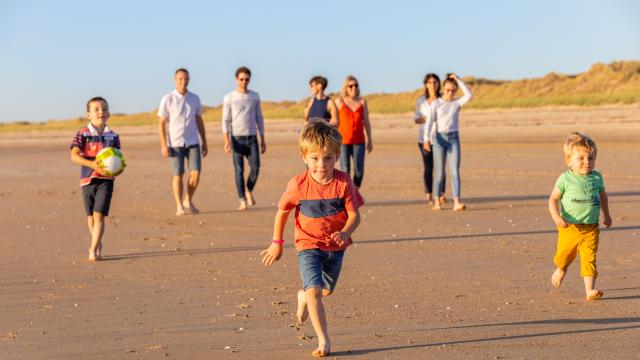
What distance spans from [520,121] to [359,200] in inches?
1436

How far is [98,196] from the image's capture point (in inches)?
414

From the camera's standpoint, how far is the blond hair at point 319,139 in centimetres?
614

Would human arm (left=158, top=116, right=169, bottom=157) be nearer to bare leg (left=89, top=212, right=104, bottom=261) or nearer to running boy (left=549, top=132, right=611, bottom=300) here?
bare leg (left=89, top=212, right=104, bottom=261)

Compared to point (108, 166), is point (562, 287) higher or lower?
lower

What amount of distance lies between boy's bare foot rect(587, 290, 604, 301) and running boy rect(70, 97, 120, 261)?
16.3ft

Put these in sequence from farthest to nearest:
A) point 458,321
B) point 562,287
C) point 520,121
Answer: point 520,121, point 562,287, point 458,321

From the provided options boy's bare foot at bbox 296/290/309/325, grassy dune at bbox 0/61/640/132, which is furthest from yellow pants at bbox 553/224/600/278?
grassy dune at bbox 0/61/640/132

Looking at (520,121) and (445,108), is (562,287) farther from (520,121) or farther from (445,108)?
(520,121)

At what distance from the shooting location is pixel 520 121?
4197cm

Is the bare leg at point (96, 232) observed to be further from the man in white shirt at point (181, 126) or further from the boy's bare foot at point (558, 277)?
the boy's bare foot at point (558, 277)

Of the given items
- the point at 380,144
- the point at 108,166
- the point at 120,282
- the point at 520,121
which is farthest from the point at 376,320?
the point at 520,121

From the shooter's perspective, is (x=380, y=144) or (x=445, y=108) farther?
(x=380, y=144)

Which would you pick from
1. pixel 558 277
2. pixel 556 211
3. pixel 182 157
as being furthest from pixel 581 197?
pixel 182 157

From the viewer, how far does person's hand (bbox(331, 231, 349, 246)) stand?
20.4 ft
